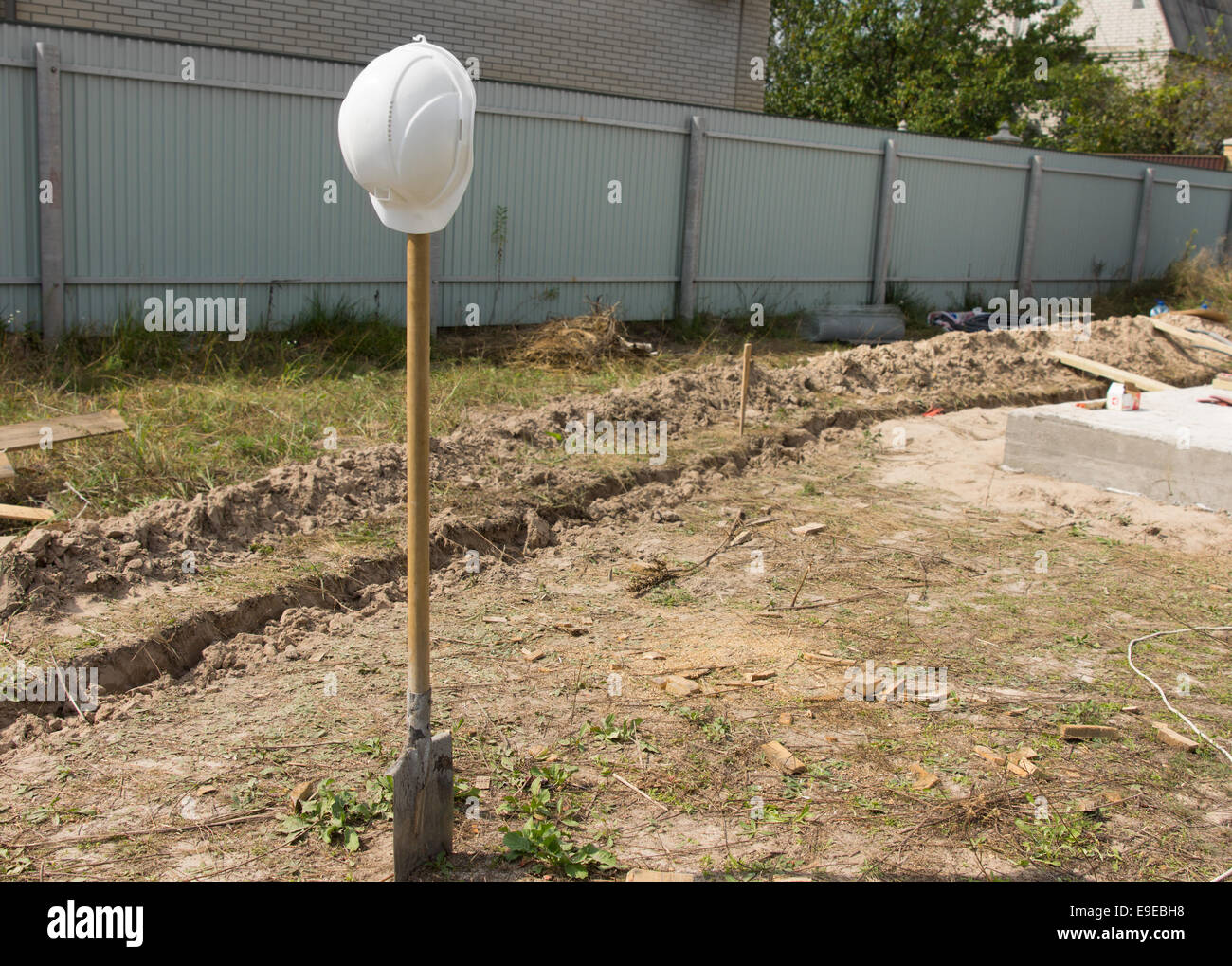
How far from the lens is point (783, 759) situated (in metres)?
3.81

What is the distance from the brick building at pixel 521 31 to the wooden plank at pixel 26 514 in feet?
23.1

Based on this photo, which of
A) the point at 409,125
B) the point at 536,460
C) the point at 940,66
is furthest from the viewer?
the point at 940,66

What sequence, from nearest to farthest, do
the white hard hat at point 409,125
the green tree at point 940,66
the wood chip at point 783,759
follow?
the white hard hat at point 409,125 < the wood chip at point 783,759 < the green tree at point 940,66

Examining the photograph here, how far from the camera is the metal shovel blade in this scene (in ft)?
9.75

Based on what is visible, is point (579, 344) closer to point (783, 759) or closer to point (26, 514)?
point (26, 514)

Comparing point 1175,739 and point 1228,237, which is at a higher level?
point 1228,237

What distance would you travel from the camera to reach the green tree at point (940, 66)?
25.1 meters

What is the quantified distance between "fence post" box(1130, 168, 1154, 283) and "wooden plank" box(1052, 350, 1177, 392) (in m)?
8.79

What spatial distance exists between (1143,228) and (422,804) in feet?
64.6
